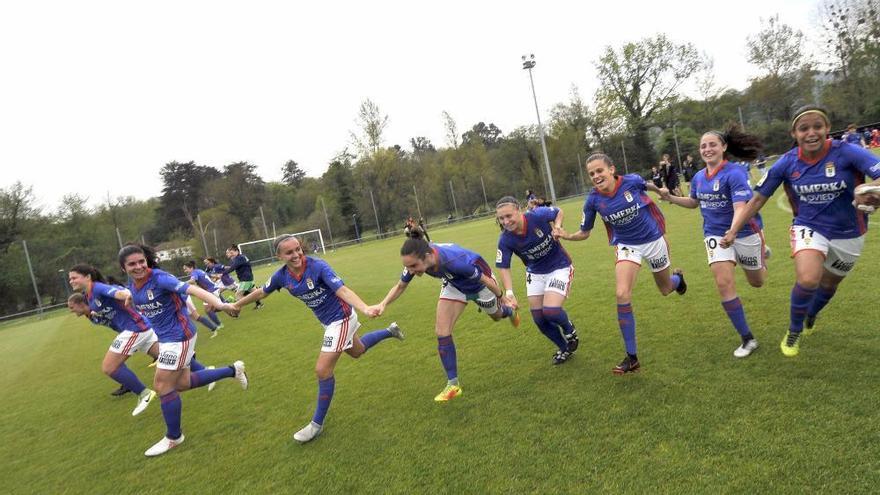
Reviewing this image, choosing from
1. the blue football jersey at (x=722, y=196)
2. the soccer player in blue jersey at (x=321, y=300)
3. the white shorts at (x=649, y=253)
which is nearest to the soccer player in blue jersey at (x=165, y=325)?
the soccer player in blue jersey at (x=321, y=300)

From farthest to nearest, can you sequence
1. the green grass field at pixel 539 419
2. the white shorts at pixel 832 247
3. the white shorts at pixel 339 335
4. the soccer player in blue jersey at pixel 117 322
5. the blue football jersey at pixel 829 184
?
the soccer player in blue jersey at pixel 117 322 < the white shorts at pixel 339 335 < the white shorts at pixel 832 247 < the blue football jersey at pixel 829 184 < the green grass field at pixel 539 419

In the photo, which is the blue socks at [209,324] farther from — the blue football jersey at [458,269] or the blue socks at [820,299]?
the blue socks at [820,299]

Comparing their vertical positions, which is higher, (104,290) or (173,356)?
(104,290)

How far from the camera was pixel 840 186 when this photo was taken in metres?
3.84

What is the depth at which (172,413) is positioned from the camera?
16.6 ft

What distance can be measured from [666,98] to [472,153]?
21.2 meters

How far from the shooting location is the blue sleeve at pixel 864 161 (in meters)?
3.60

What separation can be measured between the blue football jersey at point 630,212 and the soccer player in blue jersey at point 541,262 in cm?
48

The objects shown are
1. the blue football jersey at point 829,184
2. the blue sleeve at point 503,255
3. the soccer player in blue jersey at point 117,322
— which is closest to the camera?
the blue football jersey at point 829,184

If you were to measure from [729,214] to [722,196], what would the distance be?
0.19 metres

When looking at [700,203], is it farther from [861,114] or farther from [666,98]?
[666,98]

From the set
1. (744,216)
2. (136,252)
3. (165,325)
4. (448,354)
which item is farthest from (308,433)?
(744,216)

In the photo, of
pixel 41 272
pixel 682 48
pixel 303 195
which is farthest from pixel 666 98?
pixel 41 272

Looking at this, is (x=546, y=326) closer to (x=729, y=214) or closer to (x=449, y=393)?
(x=449, y=393)
